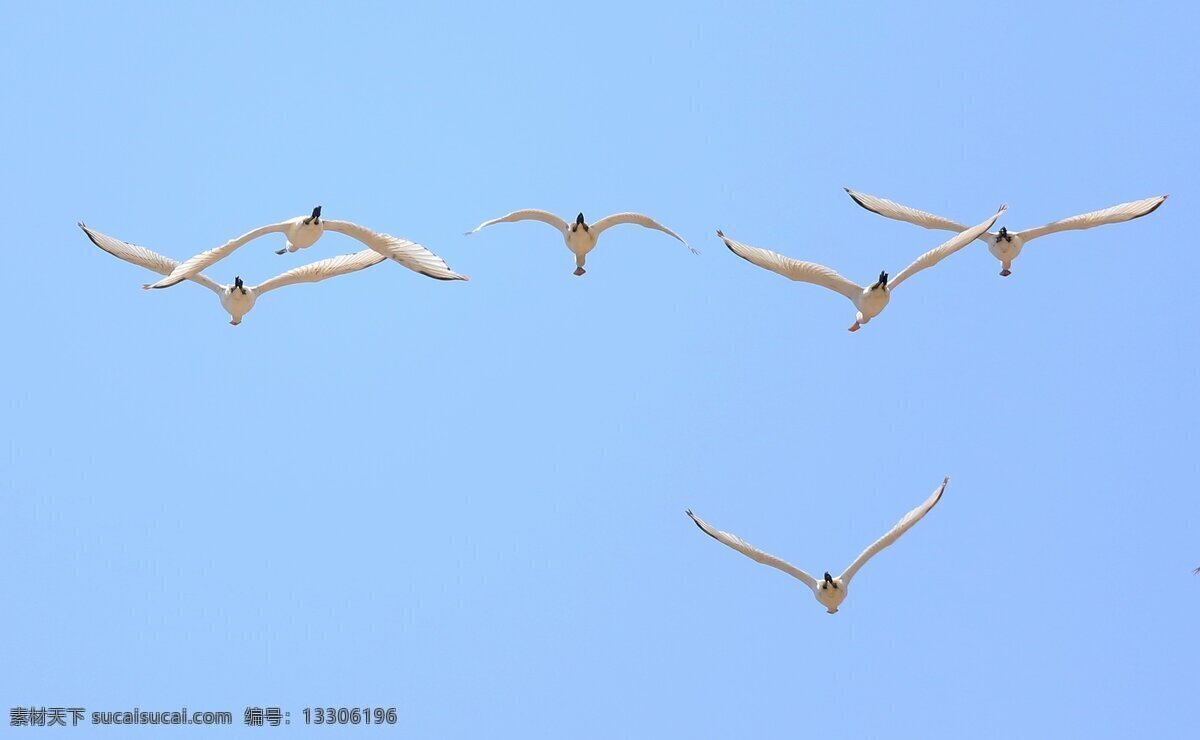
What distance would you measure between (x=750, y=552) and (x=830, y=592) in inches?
68.4

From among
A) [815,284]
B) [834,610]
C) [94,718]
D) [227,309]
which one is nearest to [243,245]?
[227,309]

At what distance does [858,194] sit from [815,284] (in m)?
3.18

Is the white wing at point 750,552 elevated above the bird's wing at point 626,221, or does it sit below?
below

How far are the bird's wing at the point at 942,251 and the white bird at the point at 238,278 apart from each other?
9594 millimetres

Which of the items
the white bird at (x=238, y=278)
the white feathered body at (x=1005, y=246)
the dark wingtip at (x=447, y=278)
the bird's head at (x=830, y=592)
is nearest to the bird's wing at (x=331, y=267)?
the white bird at (x=238, y=278)

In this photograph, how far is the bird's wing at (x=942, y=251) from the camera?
114 feet

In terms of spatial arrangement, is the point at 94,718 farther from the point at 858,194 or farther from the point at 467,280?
the point at 858,194

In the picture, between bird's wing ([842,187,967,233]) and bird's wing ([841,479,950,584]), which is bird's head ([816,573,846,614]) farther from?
bird's wing ([842,187,967,233])

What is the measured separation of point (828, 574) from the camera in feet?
122

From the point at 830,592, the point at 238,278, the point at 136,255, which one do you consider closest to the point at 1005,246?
the point at 830,592

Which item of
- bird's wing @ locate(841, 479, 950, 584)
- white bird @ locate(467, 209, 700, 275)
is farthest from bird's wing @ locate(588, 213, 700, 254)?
bird's wing @ locate(841, 479, 950, 584)

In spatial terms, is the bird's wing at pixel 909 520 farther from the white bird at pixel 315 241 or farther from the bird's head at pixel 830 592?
the white bird at pixel 315 241

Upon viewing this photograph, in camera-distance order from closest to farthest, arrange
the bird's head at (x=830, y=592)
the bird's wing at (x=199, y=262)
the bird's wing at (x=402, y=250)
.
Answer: the bird's wing at (x=199, y=262), the bird's wing at (x=402, y=250), the bird's head at (x=830, y=592)

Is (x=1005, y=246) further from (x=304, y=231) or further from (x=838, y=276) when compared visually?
(x=304, y=231)
